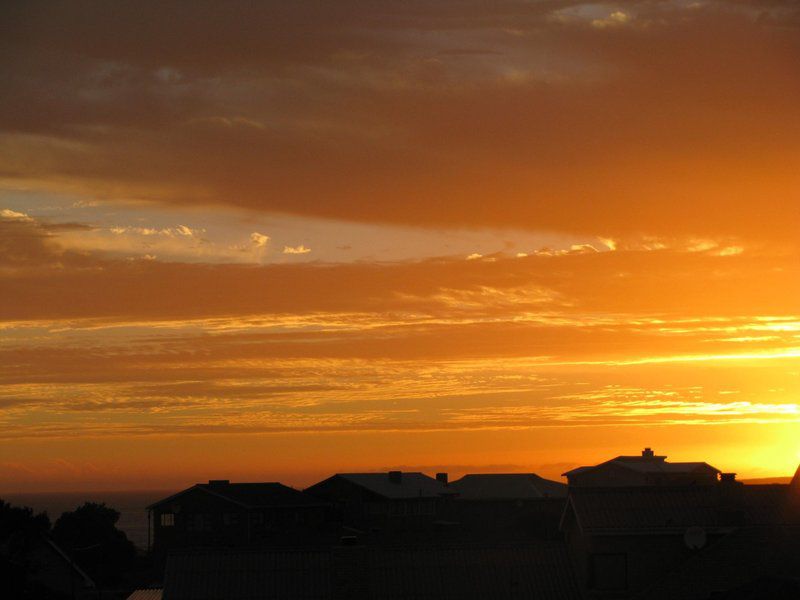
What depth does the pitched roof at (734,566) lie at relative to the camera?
45344 millimetres

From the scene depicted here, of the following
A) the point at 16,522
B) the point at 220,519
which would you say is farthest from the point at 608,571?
the point at 220,519

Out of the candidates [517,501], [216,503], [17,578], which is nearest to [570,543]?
[17,578]

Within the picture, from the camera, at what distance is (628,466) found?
4530 inches

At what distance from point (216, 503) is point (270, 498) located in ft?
18.6

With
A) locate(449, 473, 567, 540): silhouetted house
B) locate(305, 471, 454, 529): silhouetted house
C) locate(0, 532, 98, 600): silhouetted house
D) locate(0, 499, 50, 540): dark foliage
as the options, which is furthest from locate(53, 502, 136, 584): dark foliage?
locate(0, 499, 50, 540): dark foliage

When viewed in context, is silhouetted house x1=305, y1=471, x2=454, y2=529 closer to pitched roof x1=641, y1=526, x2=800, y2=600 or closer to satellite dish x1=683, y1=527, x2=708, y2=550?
satellite dish x1=683, y1=527, x2=708, y2=550

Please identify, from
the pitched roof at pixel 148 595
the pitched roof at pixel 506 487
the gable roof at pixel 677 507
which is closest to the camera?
the gable roof at pixel 677 507

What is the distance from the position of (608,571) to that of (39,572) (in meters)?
32.3

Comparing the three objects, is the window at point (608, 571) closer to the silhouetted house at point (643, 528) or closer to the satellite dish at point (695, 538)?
the silhouetted house at point (643, 528)

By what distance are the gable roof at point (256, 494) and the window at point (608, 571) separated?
1987 inches

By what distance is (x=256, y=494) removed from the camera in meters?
99.4

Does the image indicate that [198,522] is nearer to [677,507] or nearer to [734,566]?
[677,507]

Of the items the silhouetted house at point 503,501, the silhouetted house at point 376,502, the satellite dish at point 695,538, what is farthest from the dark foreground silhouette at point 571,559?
the silhouetted house at point 503,501

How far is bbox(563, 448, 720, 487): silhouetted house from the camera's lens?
4212 inches
